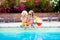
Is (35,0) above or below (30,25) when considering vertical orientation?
above

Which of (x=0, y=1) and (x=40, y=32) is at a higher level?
(x=0, y=1)

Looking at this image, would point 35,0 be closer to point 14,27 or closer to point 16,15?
point 16,15

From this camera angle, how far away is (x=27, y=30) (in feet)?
40.7

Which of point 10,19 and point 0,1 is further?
point 0,1

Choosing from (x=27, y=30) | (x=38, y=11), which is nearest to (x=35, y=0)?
(x=38, y=11)

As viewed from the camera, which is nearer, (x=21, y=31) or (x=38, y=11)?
(x=21, y=31)

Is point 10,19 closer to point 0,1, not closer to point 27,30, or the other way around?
point 0,1

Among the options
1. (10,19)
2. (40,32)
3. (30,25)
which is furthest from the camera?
(10,19)

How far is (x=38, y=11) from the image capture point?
59.0ft

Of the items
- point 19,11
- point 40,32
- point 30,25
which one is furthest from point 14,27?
point 19,11

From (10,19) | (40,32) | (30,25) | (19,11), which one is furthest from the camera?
(19,11)

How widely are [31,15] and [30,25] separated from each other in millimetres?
792

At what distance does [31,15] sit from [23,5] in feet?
14.6

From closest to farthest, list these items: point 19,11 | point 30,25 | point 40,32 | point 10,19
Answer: point 40,32
point 30,25
point 10,19
point 19,11
